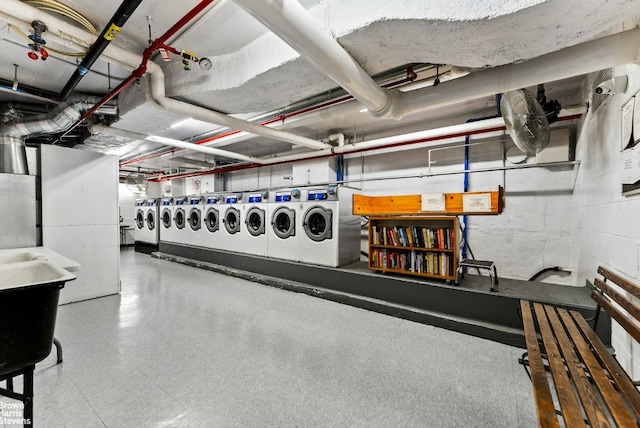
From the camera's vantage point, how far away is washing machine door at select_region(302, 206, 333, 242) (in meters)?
3.85

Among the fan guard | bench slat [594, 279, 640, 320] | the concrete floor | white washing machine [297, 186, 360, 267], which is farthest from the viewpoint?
white washing machine [297, 186, 360, 267]

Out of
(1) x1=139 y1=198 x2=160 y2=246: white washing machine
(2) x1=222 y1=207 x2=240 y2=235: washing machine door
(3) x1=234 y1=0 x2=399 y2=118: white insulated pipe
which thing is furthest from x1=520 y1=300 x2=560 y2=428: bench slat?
(1) x1=139 y1=198 x2=160 y2=246: white washing machine

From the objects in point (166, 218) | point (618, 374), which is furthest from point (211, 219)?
point (618, 374)

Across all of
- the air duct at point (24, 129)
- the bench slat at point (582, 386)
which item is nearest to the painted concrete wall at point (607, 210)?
the bench slat at point (582, 386)

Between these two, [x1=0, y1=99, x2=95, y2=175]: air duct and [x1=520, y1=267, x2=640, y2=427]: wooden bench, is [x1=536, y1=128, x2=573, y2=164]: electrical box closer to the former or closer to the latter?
[x1=520, y1=267, x2=640, y2=427]: wooden bench

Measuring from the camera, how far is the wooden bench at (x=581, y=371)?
0.97m

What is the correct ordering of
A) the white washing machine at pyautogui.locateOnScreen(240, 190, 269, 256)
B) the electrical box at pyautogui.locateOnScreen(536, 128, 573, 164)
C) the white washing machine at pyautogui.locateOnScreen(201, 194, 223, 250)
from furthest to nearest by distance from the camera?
the white washing machine at pyautogui.locateOnScreen(201, 194, 223, 250) < the white washing machine at pyautogui.locateOnScreen(240, 190, 269, 256) < the electrical box at pyautogui.locateOnScreen(536, 128, 573, 164)

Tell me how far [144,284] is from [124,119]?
2560mm

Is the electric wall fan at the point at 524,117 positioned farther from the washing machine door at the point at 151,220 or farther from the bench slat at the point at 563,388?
the washing machine door at the point at 151,220

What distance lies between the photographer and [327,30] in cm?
174

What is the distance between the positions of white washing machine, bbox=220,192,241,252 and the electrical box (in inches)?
189

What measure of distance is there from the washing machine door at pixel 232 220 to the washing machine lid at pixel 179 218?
1592mm

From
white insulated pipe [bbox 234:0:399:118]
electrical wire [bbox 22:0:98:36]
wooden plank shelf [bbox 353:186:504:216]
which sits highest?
electrical wire [bbox 22:0:98:36]

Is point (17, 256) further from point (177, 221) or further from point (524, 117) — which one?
point (524, 117)
